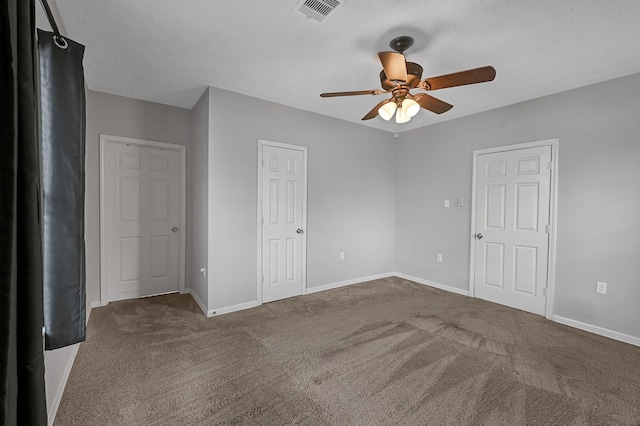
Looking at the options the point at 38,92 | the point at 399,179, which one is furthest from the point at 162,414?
the point at 399,179

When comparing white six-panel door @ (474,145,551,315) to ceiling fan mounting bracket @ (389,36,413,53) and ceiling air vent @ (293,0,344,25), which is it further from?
ceiling air vent @ (293,0,344,25)

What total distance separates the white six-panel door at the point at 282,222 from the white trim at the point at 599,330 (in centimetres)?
307

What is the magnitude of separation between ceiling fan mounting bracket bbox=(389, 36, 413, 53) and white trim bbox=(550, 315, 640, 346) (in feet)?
11.0

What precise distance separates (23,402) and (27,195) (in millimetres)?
624

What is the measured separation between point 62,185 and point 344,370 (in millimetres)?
2179

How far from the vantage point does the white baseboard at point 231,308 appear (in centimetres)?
332

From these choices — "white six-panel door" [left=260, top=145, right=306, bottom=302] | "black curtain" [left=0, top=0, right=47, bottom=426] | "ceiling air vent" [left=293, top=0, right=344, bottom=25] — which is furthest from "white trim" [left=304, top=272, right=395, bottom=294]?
"black curtain" [left=0, top=0, right=47, bottom=426]

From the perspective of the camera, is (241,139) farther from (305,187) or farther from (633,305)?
(633,305)

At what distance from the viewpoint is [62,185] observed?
1.56m

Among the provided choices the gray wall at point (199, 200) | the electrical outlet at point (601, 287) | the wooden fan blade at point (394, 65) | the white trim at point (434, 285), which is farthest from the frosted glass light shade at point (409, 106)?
the white trim at point (434, 285)

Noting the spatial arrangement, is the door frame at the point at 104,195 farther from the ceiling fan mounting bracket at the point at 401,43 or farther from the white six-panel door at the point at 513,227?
the white six-panel door at the point at 513,227

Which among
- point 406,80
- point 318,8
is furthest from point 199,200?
point 406,80

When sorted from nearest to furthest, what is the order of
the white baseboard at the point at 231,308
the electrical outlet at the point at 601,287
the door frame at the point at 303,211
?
the electrical outlet at the point at 601,287, the white baseboard at the point at 231,308, the door frame at the point at 303,211

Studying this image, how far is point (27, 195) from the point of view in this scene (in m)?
0.88
